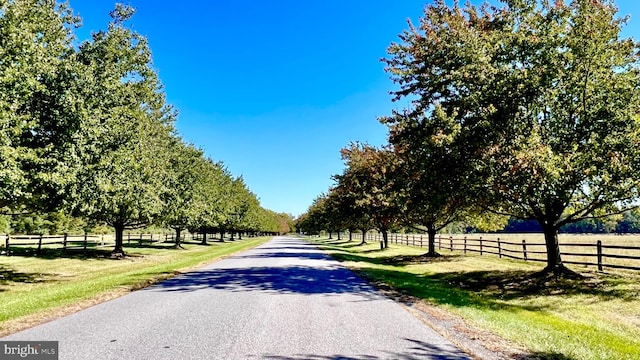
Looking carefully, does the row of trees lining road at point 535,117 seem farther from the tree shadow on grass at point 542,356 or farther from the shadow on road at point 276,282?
the tree shadow on grass at point 542,356

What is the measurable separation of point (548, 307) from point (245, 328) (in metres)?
9.40

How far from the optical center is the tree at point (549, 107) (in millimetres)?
12953

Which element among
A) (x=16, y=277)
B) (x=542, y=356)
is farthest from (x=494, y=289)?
(x=16, y=277)

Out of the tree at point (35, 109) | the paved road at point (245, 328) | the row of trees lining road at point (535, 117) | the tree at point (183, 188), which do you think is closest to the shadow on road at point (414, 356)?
the paved road at point (245, 328)

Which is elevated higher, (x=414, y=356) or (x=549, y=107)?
(x=549, y=107)

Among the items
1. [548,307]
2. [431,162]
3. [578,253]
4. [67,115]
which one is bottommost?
[548,307]

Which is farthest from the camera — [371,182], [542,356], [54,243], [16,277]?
[371,182]

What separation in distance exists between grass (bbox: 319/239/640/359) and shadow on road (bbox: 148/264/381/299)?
1.49 metres

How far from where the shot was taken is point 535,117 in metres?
14.9

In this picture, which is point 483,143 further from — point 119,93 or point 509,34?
point 119,93

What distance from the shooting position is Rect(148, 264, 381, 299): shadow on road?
41.0 feet

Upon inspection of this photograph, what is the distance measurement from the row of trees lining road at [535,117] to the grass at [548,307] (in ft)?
7.26

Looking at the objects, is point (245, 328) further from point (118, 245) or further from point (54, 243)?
point (54, 243)

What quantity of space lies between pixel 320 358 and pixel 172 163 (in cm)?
3442
